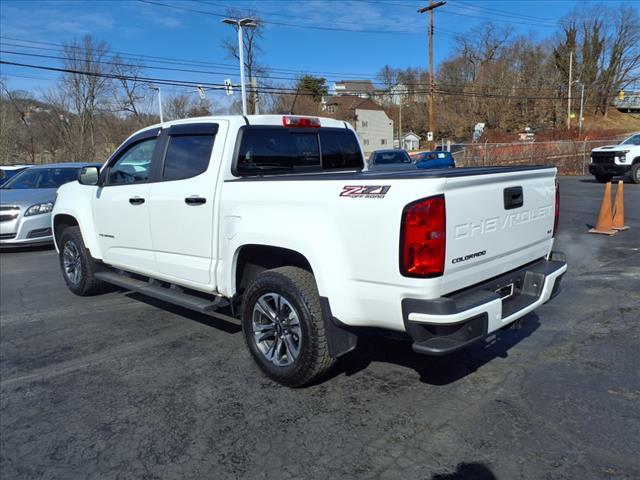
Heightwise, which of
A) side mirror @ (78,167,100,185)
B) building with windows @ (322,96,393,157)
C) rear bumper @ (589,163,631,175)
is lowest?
rear bumper @ (589,163,631,175)

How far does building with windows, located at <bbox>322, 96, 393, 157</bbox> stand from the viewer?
7562 centimetres

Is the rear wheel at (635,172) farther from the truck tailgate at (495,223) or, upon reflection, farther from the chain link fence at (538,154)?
the truck tailgate at (495,223)

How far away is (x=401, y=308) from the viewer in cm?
281

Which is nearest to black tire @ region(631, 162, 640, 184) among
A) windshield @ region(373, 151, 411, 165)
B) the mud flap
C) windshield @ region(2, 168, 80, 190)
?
windshield @ region(373, 151, 411, 165)

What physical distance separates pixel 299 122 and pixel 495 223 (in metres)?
2.12

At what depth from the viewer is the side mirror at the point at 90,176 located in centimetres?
547

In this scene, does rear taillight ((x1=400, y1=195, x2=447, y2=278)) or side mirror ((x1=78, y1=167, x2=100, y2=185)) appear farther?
side mirror ((x1=78, y1=167, x2=100, y2=185))

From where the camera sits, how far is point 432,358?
3.99 meters

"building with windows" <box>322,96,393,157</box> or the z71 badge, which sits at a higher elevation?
"building with windows" <box>322,96,393,157</box>

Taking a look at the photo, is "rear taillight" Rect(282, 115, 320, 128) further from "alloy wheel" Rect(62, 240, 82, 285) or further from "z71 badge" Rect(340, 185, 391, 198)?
"alloy wheel" Rect(62, 240, 82, 285)

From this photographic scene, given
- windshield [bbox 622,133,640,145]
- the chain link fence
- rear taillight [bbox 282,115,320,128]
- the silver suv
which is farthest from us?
the chain link fence

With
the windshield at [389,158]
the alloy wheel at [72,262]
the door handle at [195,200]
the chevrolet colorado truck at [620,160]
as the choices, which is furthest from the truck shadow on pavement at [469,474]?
the windshield at [389,158]

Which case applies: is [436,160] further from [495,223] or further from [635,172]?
[495,223]

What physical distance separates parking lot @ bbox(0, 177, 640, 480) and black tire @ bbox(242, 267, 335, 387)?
0.56 feet
